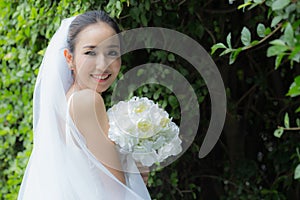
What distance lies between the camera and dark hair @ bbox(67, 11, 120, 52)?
2.70 m

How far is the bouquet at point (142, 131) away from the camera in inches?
94.4

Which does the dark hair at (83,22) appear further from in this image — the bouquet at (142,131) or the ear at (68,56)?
the bouquet at (142,131)

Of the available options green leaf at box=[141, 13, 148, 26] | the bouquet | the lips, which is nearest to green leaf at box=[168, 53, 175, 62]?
green leaf at box=[141, 13, 148, 26]

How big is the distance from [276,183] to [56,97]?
1905mm

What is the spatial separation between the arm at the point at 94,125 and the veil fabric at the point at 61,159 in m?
0.03

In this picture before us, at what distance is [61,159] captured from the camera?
105 inches

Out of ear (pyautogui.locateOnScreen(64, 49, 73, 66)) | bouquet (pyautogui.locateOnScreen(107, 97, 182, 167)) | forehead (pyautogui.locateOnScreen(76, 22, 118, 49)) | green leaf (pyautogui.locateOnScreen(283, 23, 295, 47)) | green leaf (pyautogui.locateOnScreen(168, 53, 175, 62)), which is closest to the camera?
green leaf (pyautogui.locateOnScreen(283, 23, 295, 47))

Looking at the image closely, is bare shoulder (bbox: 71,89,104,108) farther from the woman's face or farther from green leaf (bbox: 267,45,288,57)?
green leaf (bbox: 267,45,288,57)

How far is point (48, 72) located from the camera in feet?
9.34

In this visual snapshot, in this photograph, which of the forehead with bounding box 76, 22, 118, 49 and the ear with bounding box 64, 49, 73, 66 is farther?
the ear with bounding box 64, 49, 73, 66

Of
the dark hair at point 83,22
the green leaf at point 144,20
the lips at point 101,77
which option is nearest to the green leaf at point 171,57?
the green leaf at point 144,20

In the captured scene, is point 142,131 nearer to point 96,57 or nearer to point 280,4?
point 96,57

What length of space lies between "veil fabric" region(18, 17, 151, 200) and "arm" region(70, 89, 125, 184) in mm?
29

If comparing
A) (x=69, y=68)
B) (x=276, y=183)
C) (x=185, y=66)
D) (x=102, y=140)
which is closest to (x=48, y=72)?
(x=69, y=68)
